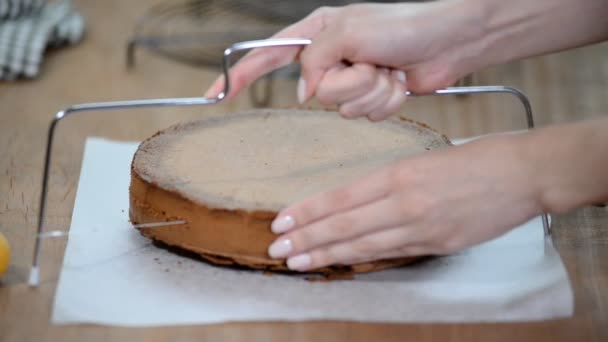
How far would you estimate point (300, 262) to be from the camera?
3.41ft

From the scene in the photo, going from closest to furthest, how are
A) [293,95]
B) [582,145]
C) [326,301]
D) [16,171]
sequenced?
[582,145], [326,301], [16,171], [293,95]

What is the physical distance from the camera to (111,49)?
6.59 ft

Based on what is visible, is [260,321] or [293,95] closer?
[260,321]

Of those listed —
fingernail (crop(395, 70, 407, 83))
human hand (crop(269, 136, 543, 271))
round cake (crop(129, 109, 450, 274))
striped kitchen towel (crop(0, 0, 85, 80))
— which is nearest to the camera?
human hand (crop(269, 136, 543, 271))

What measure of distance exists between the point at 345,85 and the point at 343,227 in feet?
0.58

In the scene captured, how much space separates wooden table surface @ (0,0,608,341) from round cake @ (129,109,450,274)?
11cm

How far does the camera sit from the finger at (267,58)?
1135 millimetres

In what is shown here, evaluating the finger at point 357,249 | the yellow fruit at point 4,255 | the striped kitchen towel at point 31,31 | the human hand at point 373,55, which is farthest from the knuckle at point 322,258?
the striped kitchen towel at point 31,31

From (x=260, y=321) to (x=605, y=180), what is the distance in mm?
397

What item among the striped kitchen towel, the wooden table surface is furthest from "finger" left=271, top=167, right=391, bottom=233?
the striped kitchen towel

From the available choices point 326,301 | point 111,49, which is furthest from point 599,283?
point 111,49

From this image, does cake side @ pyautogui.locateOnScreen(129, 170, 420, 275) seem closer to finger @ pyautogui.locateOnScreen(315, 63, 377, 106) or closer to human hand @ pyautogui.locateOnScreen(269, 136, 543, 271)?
human hand @ pyautogui.locateOnScreen(269, 136, 543, 271)

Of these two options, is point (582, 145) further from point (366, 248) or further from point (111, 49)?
point (111, 49)

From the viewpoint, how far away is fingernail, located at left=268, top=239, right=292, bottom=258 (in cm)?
104
